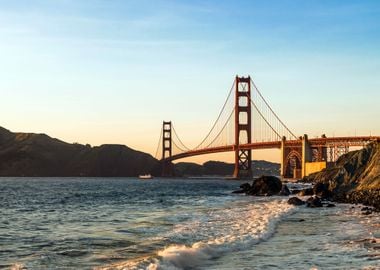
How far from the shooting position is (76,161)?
178000mm

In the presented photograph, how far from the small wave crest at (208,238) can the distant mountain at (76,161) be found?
146 m

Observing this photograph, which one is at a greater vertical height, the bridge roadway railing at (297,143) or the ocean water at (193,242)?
the bridge roadway railing at (297,143)

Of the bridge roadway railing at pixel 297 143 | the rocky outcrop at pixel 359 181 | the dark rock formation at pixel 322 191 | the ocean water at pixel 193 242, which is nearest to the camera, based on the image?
the ocean water at pixel 193 242

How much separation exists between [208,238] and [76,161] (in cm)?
16405

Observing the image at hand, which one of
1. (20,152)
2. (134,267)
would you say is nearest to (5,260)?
(134,267)

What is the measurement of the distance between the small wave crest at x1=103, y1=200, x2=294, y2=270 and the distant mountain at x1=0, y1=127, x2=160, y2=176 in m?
146

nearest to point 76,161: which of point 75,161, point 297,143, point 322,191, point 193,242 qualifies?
point 75,161

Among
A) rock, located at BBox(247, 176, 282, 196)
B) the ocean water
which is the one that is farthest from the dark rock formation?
the ocean water

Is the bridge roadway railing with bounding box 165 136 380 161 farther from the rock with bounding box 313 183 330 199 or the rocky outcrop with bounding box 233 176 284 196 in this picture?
the rock with bounding box 313 183 330 199

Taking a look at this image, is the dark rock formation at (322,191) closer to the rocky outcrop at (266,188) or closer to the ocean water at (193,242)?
the rocky outcrop at (266,188)

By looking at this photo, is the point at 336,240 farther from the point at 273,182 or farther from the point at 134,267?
the point at 273,182

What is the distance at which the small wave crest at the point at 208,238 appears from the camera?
13625 mm

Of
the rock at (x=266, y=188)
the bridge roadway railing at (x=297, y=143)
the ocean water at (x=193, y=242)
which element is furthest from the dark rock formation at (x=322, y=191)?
the bridge roadway railing at (x=297, y=143)

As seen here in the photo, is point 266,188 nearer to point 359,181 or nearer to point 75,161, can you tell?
point 359,181
